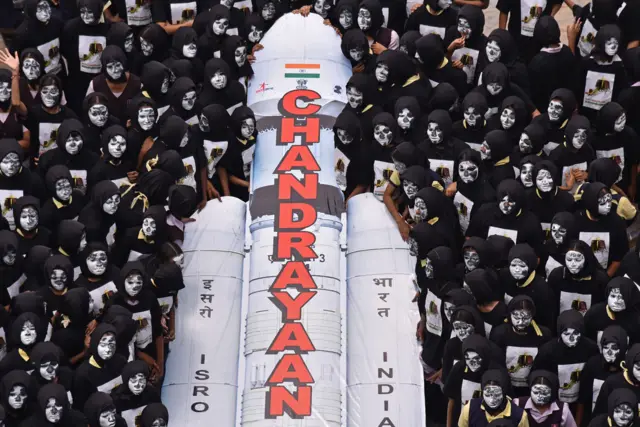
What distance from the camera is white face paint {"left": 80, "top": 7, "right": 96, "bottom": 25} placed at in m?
24.1

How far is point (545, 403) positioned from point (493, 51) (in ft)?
16.1

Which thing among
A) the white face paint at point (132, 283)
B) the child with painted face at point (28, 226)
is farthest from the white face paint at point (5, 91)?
the white face paint at point (132, 283)

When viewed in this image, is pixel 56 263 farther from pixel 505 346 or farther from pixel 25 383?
pixel 505 346

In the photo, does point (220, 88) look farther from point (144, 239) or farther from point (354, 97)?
point (144, 239)

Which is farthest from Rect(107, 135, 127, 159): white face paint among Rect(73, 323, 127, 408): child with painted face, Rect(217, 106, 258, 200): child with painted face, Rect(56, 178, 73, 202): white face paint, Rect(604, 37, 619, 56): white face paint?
Rect(604, 37, 619, 56): white face paint

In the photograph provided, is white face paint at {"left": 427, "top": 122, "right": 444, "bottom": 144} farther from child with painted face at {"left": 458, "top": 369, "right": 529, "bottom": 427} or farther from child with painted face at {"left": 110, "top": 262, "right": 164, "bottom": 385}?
child with painted face at {"left": 110, "top": 262, "right": 164, "bottom": 385}

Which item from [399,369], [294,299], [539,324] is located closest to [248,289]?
[294,299]

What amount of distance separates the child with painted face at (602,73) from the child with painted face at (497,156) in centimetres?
151

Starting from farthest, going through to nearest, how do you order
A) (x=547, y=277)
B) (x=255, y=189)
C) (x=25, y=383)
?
(x=255, y=189) → (x=547, y=277) → (x=25, y=383)

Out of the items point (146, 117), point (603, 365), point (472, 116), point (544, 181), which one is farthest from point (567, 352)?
point (146, 117)

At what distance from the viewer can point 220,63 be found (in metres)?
23.6

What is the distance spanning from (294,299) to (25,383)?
11.5ft

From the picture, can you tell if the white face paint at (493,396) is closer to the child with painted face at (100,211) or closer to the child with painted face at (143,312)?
the child with painted face at (143,312)

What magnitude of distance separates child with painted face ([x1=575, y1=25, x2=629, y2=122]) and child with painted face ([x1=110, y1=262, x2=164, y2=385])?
5.71 metres
